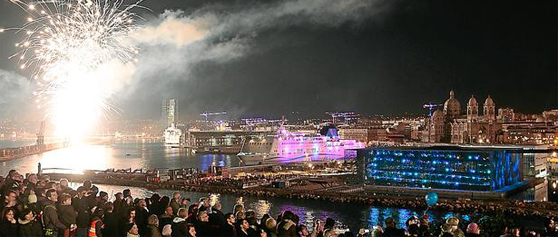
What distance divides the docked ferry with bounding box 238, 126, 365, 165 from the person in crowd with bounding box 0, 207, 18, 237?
2776 centimetres

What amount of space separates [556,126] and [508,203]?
97.5ft

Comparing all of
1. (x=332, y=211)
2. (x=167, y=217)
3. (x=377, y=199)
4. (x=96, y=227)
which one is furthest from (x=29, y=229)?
(x=377, y=199)

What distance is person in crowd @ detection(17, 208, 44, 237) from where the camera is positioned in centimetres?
342

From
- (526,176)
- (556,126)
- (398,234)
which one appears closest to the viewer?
(398,234)

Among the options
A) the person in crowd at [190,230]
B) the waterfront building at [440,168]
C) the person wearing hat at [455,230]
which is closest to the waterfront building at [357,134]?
the waterfront building at [440,168]

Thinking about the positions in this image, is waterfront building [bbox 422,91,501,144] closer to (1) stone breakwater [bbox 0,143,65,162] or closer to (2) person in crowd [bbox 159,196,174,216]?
(1) stone breakwater [bbox 0,143,65,162]

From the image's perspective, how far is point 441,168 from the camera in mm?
15125

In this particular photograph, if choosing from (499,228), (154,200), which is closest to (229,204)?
(499,228)

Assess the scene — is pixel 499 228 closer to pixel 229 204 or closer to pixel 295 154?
pixel 229 204

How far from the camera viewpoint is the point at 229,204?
14.4 metres

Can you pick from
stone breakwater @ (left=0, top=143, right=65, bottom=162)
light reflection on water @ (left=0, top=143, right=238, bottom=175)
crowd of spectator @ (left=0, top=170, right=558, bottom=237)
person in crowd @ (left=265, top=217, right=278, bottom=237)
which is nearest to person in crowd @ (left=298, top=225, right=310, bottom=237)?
crowd of spectator @ (left=0, top=170, right=558, bottom=237)

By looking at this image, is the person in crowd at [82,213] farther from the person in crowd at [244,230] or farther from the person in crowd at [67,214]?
the person in crowd at [244,230]

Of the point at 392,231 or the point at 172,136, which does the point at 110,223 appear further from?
the point at 172,136

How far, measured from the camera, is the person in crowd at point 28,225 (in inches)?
134
